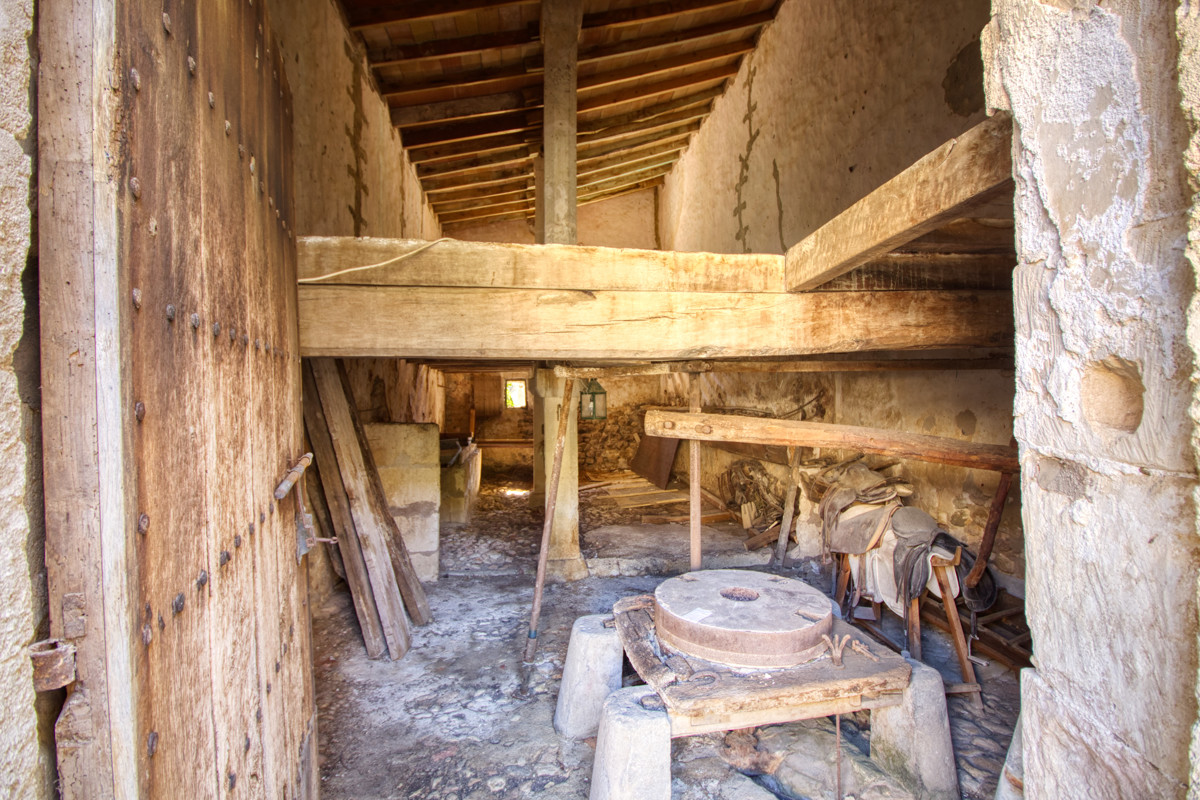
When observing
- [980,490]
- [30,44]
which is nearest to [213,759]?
[30,44]

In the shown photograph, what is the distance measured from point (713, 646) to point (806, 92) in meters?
5.42

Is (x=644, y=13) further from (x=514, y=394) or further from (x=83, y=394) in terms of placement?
(x=514, y=394)

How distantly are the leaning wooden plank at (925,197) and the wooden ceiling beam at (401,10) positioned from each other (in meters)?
4.34

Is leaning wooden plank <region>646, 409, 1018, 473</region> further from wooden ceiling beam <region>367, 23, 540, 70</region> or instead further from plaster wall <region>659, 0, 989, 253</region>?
wooden ceiling beam <region>367, 23, 540, 70</region>

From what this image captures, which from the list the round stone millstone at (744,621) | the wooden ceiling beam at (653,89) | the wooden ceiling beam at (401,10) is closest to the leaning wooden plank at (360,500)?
the round stone millstone at (744,621)

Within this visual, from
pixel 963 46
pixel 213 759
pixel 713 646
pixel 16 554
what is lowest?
pixel 713 646

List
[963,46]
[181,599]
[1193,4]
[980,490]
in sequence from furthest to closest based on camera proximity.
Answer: [980,490] → [963,46] → [181,599] → [1193,4]

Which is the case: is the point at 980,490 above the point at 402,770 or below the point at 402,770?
above

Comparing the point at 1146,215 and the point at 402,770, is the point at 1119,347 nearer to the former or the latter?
the point at 1146,215

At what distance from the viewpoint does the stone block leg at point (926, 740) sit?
2.68m

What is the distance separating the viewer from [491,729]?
3.39 m

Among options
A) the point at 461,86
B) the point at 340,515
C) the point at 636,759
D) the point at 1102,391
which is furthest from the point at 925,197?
the point at 461,86

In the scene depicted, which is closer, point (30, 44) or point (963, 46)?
point (30, 44)

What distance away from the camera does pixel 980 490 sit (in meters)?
4.31
